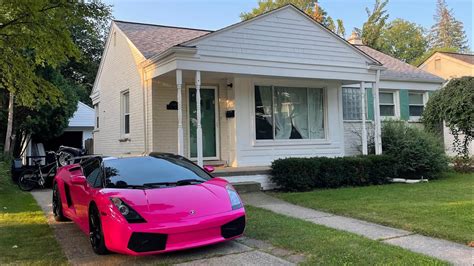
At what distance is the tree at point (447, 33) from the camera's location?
62106 millimetres

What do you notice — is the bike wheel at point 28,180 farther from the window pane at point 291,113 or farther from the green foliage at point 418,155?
the green foliage at point 418,155

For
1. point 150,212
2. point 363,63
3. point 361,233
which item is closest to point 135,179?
point 150,212

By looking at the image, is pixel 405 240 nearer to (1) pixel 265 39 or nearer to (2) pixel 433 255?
(2) pixel 433 255

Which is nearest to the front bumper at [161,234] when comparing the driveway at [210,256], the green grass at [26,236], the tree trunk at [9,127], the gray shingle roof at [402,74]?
the driveway at [210,256]

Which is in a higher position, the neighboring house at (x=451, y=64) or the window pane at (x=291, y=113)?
the neighboring house at (x=451, y=64)

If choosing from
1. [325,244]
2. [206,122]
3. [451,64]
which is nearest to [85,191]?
[325,244]

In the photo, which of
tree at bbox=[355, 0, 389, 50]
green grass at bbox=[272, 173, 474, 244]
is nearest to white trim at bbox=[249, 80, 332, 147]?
green grass at bbox=[272, 173, 474, 244]

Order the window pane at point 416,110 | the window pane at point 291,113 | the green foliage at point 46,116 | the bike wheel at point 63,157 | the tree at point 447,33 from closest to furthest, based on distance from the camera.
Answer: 1. the bike wheel at point 63,157
2. the window pane at point 291,113
3. the green foliage at point 46,116
4. the window pane at point 416,110
5. the tree at point 447,33

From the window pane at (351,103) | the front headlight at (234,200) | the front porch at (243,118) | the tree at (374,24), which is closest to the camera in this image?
the front headlight at (234,200)

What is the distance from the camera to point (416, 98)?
17672 millimetres

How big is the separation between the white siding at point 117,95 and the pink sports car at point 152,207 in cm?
646

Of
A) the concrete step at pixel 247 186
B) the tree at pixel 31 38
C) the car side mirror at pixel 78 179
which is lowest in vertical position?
the concrete step at pixel 247 186

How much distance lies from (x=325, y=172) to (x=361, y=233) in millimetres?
4958

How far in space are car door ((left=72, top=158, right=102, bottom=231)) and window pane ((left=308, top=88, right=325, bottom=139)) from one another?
8.38m
